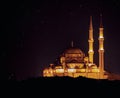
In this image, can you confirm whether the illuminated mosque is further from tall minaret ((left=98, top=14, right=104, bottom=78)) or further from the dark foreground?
the dark foreground

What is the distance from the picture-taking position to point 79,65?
47875 mm

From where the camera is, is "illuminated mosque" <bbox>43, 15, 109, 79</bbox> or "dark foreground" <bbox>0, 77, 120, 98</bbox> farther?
"illuminated mosque" <bbox>43, 15, 109, 79</bbox>

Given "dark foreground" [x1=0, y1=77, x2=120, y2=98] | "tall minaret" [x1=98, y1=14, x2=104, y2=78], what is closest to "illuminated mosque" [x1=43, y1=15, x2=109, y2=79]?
"tall minaret" [x1=98, y1=14, x2=104, y2=78]

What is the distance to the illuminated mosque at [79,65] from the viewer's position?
45719 mm

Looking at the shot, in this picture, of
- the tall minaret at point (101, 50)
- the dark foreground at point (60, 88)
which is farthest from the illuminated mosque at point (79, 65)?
the dark foreground at point (60, 88)

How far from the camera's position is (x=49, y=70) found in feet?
155

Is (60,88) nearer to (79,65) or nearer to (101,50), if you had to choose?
(101,50)

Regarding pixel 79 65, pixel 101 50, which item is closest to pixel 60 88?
pixel 101 50

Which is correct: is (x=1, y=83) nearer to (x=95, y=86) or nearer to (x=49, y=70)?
(x=95, y=86)

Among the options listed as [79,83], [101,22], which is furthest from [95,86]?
[101,22]

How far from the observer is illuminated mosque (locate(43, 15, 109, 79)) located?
150ft

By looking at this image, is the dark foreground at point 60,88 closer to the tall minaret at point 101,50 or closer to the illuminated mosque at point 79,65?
the tall minaret at point 101,50

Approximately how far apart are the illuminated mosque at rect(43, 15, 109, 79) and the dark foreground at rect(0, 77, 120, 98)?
63.5 ft

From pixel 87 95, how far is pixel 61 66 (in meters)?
25.0
